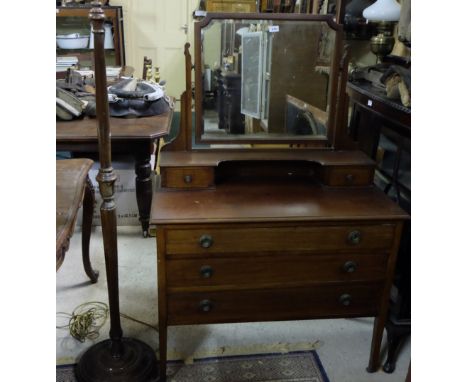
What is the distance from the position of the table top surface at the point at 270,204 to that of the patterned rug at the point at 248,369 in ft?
2.09

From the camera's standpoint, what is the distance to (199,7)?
4.98 metres

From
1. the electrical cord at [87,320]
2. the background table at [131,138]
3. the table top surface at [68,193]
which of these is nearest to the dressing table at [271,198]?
the table top surface at [68,193]

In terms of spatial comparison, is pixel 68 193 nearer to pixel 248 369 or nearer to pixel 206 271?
pixel 206 271

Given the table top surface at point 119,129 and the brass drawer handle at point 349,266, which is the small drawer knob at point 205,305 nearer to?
the brass drawer handle at point 349,266

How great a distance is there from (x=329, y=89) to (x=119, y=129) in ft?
3.33

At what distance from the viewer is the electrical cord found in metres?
1.83

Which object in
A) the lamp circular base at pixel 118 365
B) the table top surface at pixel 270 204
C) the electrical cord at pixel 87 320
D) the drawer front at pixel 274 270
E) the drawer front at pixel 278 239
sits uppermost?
the table top surface at pixel 270 204

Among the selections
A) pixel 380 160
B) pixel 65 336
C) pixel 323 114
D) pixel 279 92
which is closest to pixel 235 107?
pixel 279 92

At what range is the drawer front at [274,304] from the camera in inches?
59.6

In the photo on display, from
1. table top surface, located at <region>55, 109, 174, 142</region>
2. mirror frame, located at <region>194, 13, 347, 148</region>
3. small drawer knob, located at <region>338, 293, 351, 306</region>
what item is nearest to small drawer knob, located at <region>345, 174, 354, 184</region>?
mirror frame, located at <region>194, 13, 347, 148</region>

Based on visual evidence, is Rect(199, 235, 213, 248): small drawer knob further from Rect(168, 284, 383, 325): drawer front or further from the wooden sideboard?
Rect(168, 284, 383, 325): drawer front

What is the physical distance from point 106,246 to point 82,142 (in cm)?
74

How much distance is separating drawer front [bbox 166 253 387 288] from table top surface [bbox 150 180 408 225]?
0.48ft
